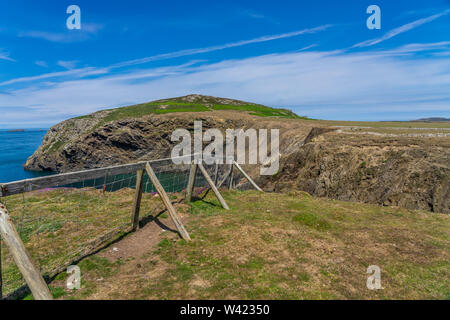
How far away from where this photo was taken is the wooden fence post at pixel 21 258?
3.72m

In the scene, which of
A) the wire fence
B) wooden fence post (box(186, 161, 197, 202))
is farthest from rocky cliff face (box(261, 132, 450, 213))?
the wire fence

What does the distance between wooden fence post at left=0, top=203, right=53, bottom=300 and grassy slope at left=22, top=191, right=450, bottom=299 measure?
61 centimetres

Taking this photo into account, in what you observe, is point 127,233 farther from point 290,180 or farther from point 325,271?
point 290,180

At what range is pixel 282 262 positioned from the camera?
5652 millimetres

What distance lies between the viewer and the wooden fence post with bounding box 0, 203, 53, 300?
372 cm

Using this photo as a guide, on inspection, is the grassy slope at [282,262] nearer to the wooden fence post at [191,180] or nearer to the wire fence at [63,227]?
the wire fence at [63,227]

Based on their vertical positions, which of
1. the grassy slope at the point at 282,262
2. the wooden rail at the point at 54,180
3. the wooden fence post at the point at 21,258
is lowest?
the grassy slope at the point at 282,262

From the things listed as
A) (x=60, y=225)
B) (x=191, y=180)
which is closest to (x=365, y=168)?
(x=191, y=180)

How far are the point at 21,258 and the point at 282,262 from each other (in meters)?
5.21

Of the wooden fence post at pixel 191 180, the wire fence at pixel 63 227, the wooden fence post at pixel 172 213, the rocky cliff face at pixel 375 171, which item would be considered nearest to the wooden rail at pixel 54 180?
the wire fence at pixel 63 227

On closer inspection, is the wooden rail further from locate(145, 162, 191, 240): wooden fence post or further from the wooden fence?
locate(145, 162, 191, 240): wooden fence post

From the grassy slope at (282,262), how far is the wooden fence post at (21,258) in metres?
0.61
